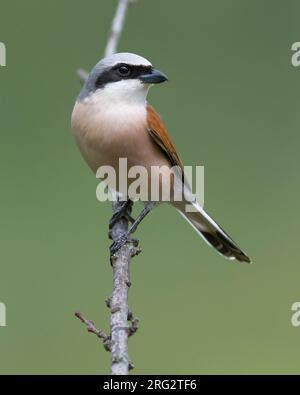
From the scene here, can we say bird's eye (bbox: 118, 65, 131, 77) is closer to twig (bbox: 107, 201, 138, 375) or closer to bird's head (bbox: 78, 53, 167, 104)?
bird's head (bbox: 78, 53, 167, 104)

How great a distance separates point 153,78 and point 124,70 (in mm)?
144

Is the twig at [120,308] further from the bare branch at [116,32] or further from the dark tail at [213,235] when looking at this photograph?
the bare branch at [116,32]

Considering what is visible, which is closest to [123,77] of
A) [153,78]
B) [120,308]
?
[153,78]

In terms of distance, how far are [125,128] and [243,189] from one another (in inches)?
70.5

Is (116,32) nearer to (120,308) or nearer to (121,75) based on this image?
(121,75)

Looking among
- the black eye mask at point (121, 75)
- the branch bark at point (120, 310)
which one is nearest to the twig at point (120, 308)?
the branch bark at point (120, 310)

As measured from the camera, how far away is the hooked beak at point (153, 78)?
3571mm

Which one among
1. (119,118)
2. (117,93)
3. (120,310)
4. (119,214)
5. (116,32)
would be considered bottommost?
(120,310)

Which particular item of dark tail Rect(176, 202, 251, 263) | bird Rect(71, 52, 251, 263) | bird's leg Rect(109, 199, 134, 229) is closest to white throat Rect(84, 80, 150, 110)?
bird Rect(71, 52, 251, 263)

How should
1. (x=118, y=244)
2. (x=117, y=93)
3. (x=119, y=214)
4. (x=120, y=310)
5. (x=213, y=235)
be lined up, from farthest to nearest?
(x=213, y=235) < (x=119, y=214) < (x=117, y=93) < (x=118, y=244) < (x=120, y=310)

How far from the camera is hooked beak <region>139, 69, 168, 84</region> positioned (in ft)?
11.7

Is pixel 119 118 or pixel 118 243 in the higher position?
pixel 119 118

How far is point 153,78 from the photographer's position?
3.58m
